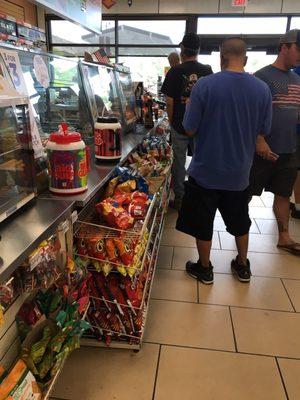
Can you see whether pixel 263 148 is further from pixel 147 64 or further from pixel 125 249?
pixel 147 64

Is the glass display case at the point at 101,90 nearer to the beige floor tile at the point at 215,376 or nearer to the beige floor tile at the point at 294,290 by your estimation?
the beige floor tile at the point at 215,376

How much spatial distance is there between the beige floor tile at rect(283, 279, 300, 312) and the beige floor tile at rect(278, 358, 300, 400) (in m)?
0.49

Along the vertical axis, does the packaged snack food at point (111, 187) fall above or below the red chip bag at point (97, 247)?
above

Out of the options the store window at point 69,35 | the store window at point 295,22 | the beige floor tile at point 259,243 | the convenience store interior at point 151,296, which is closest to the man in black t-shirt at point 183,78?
the convenience store interior at point 151,296

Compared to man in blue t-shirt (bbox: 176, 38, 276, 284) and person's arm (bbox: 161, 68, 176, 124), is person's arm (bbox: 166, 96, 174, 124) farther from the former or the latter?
man in blue t-shirt (bbox: 176, 38, 276, 284)

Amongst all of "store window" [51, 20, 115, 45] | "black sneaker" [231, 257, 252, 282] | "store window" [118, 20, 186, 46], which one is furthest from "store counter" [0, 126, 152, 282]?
"store window" [51, 20, 115, 45]

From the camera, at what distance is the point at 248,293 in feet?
7.54

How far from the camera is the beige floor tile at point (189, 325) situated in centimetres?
186

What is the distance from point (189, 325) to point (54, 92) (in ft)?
4.90

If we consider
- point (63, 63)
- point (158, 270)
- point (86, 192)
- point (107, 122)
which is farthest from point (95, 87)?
point (158, 270)

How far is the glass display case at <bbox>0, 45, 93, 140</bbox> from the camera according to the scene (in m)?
1.54

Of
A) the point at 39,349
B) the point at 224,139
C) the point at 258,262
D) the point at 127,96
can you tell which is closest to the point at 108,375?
the point at 39,349

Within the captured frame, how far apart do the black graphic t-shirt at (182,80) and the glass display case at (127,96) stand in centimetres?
34

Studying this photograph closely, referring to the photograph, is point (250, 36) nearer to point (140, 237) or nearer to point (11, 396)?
point (140, 237)
